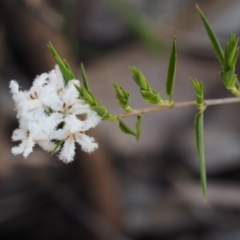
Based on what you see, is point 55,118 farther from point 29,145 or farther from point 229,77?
point 229,77

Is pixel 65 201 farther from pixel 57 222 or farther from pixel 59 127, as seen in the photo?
pixel 59 127

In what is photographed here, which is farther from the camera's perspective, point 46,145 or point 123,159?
point 123,159

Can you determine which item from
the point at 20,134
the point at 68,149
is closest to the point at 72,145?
the point at 68,149

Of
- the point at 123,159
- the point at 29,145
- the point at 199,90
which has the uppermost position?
the point at 123,159

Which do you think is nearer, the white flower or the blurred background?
the white flower

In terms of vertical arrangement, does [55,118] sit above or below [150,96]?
Result: below

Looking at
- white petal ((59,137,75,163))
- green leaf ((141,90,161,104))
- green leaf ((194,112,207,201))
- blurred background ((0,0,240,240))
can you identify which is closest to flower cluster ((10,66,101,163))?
white petal ((59,137,75,163))

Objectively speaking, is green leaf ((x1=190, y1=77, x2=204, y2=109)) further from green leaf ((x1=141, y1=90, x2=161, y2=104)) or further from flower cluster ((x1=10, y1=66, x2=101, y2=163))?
flower cluster ((x1=10, y1=66, x2=101, y2=163))
